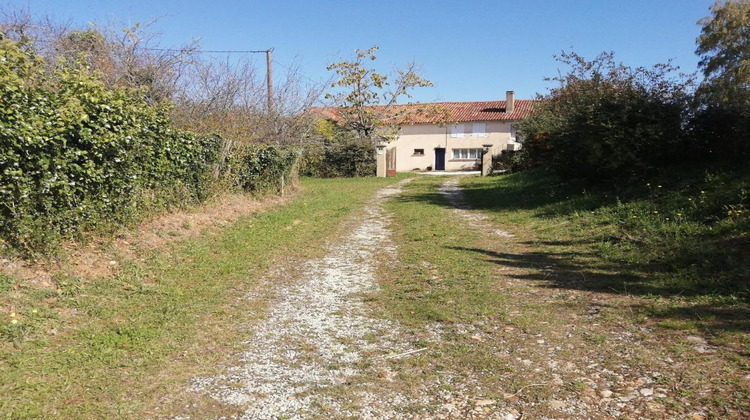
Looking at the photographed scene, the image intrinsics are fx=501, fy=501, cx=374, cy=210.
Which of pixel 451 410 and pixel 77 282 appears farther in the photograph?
pixel 77 282

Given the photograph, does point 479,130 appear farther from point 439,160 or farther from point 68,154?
point 68,154

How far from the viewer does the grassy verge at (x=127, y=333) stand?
319cm

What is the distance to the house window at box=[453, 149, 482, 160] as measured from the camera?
43.3m

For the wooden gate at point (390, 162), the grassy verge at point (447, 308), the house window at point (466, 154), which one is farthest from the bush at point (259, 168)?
the house window at point (466, 154)

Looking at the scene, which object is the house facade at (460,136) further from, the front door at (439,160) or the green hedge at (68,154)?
the green hedge at (68,154)

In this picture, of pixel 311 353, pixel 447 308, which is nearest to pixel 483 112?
pixel 447 308

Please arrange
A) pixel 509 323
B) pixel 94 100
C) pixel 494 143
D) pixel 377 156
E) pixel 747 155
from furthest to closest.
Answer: pixel 494 143 → pixel 377 156 → pixel 747 155 → pixel 94 100 → pixel 509 323

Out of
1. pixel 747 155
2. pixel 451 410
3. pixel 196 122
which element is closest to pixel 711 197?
pixel 747 155

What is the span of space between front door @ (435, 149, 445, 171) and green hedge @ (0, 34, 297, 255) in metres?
36.9

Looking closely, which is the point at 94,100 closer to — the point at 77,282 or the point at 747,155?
the point at 77,282

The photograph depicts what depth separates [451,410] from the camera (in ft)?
10.2

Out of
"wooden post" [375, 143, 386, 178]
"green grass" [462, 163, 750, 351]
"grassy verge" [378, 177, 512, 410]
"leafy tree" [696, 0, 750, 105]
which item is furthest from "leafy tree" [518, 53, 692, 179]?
"leafy tree" [696, 0, 750, 105]

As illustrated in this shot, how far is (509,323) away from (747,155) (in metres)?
7.94

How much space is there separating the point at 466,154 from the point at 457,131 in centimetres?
215
